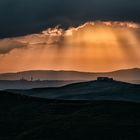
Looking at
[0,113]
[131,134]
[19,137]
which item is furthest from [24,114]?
[131,134]

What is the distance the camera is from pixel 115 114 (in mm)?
149000

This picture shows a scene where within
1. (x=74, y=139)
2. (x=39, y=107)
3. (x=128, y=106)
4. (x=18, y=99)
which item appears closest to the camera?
(x=74, y=139)

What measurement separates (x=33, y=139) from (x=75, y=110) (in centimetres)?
5390

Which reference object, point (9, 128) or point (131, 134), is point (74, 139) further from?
point (9, 128)

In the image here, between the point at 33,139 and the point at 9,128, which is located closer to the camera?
the point at 33,139

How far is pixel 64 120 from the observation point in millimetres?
136750

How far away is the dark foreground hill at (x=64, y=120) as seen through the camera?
11538 cm

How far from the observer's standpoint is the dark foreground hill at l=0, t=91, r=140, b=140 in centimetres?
11538

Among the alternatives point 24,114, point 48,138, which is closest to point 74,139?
point 48,138

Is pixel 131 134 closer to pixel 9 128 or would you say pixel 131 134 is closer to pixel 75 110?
pixel 9 128

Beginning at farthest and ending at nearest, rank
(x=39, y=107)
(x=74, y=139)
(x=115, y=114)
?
1. (x=39, y=107)
2. (x=115, y=114)
3. (x=74, y=139)

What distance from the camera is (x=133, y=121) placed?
135m

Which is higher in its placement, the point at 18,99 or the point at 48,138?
the point at 18,99

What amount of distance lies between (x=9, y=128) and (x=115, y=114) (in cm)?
3521
